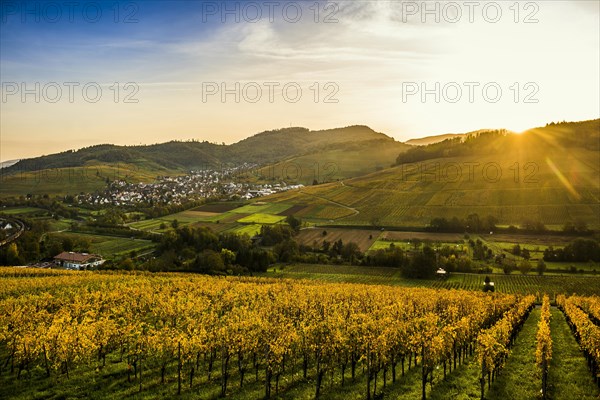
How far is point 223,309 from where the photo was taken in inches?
1813

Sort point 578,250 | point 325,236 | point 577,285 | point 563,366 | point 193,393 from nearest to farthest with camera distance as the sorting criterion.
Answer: point 193,393 → point 563,366 → point 577,285 → point 578,250 → point 325,236

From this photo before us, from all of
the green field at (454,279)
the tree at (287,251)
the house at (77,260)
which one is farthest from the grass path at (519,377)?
the house at (77,260)

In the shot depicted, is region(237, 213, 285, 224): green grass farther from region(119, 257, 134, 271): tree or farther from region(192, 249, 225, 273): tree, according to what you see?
region(119, 257, 134, 271): tree

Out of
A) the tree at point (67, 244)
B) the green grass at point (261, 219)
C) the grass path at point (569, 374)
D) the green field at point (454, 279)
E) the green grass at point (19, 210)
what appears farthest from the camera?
the green grass at point (19, 210)

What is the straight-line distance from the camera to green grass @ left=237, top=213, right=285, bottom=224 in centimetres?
13675

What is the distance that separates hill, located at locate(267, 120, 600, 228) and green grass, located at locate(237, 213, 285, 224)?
2181 centimetres

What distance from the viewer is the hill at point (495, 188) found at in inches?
4886

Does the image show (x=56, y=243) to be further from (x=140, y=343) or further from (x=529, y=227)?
(x=529, y=227)

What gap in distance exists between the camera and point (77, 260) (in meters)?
97.2

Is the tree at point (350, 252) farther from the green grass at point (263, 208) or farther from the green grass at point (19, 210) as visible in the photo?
the green grass at point (19, 210)

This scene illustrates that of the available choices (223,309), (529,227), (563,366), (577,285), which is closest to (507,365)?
(563,366)

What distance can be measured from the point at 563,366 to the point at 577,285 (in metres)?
52.2

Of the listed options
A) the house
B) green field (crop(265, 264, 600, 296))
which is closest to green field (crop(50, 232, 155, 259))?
the house

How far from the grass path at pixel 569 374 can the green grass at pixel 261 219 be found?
102044 millimetres
